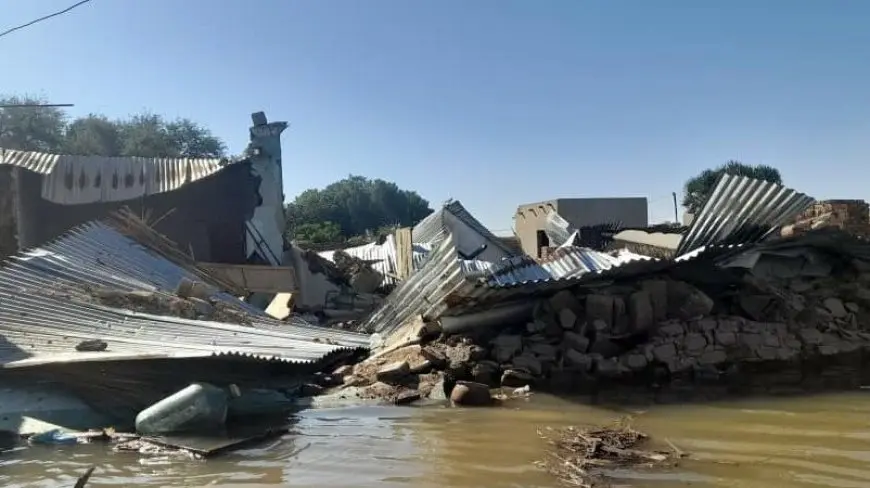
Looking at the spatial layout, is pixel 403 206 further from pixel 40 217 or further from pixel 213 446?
pixel 213 446

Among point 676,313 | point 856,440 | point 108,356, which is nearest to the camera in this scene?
point 856,440

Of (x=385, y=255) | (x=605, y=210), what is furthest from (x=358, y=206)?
(x=385, y=255)

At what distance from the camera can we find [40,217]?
16156 mm

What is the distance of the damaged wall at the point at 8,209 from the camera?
51.5ft

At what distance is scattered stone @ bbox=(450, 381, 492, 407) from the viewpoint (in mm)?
7637

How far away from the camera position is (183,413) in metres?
6.39

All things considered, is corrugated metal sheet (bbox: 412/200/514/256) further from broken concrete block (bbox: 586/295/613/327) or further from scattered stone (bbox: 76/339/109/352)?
scattered stone (bbox: 76/339/109/352)

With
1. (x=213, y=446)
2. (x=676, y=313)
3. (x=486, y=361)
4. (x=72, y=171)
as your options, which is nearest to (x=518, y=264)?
Answer: (x=486, y=361)

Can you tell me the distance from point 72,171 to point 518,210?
1726cm

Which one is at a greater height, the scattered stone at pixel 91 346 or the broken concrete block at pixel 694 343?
the scattered stone at pixel 91 346

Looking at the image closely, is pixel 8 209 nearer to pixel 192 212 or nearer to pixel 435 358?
pixel 192 212

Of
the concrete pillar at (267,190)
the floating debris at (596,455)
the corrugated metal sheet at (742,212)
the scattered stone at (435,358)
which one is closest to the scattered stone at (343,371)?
the scattered stone at (435,358)

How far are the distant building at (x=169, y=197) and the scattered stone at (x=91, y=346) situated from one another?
339 inches

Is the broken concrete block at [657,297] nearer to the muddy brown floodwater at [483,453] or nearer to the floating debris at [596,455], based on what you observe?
the muddy brown floodwater at [483,453]
